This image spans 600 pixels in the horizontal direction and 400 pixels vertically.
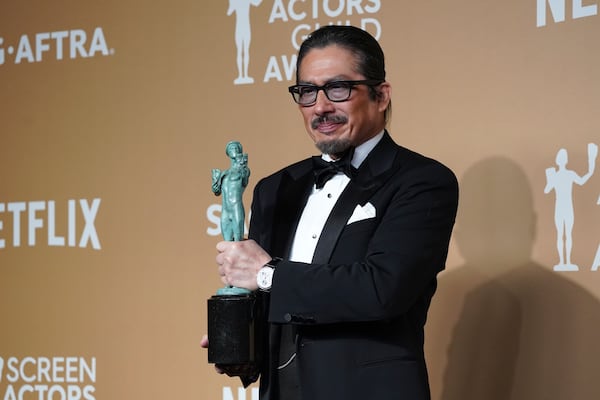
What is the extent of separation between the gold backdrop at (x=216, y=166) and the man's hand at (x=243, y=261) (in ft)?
3.58

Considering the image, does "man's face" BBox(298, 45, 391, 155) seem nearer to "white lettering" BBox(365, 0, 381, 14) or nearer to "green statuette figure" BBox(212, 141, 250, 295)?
"green statuette figure" BBox(212, 141, 250, 295)

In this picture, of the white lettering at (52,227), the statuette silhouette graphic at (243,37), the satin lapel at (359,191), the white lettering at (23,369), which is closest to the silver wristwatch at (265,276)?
the satin lapel at (359,191)

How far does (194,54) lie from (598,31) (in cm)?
147

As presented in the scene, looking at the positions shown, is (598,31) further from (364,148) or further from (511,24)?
(364,148)

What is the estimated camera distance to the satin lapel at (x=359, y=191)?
2.13 m

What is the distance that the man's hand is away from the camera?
2.06 metres

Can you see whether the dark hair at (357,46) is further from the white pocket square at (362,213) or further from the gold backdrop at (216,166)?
the gold backdrop at (216,166)

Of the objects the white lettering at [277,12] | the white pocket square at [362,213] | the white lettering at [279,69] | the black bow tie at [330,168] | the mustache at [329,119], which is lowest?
the white pocket square at [362,213]

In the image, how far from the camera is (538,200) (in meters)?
2.88

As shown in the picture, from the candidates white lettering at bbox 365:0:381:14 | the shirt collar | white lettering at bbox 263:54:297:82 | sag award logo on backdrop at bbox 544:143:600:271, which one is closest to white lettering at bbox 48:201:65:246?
white lettering at bbox 263:54:297:82

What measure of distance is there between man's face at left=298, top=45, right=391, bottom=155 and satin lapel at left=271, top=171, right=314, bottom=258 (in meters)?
0.14

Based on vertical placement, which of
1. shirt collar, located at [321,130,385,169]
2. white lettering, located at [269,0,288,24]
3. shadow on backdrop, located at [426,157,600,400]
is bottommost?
shadow on backdrop, located at [426,157,600,400]

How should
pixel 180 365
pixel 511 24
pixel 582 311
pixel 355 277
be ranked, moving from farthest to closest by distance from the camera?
pixel 180 365 < pixel 511 24 < pixel 582 311 < pixel 355 277

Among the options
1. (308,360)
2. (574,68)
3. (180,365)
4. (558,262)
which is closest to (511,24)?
(574,68)
